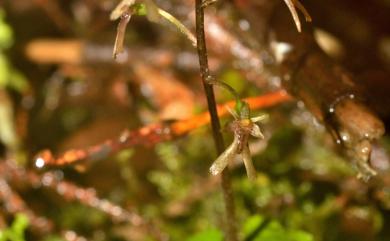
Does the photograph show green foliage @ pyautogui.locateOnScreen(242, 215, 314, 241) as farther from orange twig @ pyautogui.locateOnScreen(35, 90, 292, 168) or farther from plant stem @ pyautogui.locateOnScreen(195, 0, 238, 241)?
orange twig @ pyautogui.locateOnScreen(35, 90, 292, 168)

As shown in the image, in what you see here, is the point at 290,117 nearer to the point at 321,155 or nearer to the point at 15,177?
the point at 321,155

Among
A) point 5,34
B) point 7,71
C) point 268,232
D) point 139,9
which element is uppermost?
point 5,34

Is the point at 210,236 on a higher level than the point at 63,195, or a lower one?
lower

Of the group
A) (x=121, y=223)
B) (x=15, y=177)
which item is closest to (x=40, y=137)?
(x=15, y=177)

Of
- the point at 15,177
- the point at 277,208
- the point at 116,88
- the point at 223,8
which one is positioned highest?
the point at 116,88

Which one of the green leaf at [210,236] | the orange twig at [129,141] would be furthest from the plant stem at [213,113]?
the orange twig at [129,141]

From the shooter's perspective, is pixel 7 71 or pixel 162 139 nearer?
pixel 162 139

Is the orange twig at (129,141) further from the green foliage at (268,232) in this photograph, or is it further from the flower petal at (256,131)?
the flower petal at (256,131)

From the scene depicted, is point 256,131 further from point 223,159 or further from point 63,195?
point 63,195

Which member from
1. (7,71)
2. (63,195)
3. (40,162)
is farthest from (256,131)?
(7,71)
